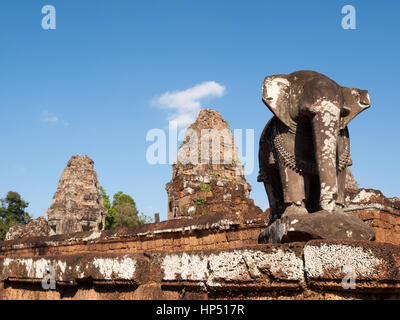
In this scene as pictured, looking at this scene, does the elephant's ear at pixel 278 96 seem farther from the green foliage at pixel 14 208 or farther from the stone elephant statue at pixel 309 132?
the green foliage at pixel 14 208

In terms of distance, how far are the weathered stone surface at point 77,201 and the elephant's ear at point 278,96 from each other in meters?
21.0

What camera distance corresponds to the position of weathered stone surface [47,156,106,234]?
23.9 meters

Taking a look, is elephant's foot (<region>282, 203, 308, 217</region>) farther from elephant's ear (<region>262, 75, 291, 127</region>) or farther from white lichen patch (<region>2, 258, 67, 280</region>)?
white lichen patch (<region>2, 258, 67, 280</region>)

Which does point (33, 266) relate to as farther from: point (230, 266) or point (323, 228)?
point (323, 228)

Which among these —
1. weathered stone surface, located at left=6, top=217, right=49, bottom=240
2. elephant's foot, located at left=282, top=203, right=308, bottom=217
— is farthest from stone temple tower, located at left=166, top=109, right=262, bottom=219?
elephant's foot, located at left=282, top=203, right=308, bottom=217

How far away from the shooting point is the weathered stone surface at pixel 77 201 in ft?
78.3

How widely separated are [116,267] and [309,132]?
2117 mm

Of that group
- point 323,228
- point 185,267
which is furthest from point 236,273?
point 323,228

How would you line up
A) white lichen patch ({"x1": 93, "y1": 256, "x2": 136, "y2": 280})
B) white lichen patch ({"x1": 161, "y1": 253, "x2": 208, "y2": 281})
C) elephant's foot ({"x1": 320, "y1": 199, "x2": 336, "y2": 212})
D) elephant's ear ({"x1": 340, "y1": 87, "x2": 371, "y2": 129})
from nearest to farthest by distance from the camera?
white lichen patch ({"x1": 161, "y1": 253, "x2": 208, "y2": 281}) < elephant's foot ({"x1": 320, "y1": 199, "x2": 336, "y2": 212}) < white lichen patch ({"x1": 93, "y1": 256, "x2": 136, "y2": 280}) < elephant's ear ({"x1": 340, "y1": 87, "x2": 371, "y2": 129})

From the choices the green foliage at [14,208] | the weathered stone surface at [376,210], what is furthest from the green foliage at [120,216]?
the weathered stone surface at [376,210]

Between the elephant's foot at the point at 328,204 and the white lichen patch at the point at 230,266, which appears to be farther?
the elephant's foot at the point at 328,204

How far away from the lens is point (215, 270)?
2766mm
